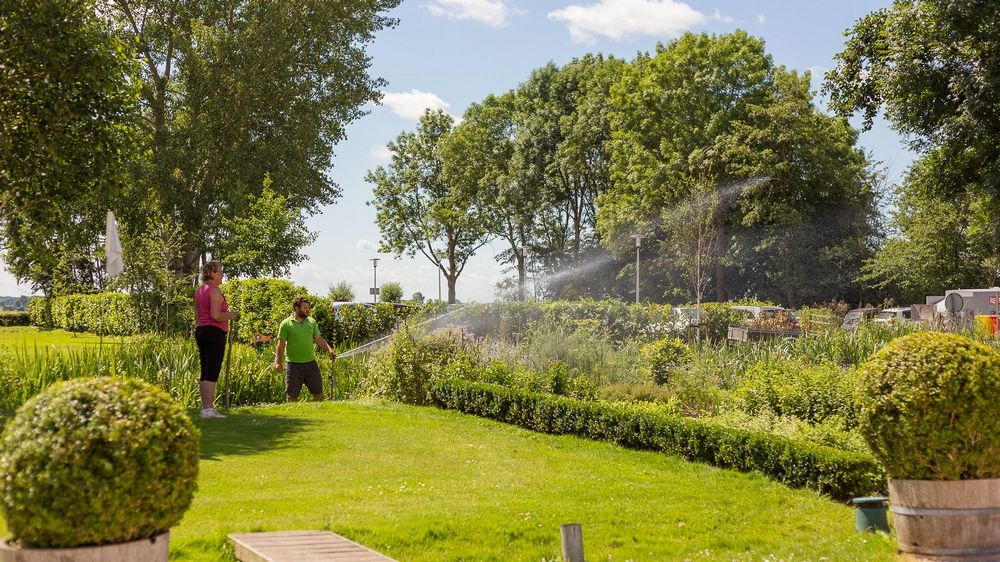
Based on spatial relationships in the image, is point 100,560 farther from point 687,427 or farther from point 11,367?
point 11,367

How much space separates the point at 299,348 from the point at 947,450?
358 inches

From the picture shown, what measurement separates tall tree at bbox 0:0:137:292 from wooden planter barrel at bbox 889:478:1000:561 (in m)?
12.0

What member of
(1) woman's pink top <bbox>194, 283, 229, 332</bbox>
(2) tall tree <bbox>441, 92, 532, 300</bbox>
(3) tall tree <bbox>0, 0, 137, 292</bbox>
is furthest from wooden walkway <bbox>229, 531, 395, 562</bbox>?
(2) tall tree <bbox>441, 92, 532, 300</bbox>

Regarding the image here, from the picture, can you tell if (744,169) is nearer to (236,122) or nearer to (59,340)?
(236,122)

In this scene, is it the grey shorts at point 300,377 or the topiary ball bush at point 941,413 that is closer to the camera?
the topiary ball bush at point 941,413

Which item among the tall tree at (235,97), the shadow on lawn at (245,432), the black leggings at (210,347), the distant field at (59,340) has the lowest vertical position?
the shadow on lawn at (245,432)

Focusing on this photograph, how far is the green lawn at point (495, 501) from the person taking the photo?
230 inches

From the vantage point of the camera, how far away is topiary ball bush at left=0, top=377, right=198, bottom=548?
3451 mm

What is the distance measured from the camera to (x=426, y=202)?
54.8 metres

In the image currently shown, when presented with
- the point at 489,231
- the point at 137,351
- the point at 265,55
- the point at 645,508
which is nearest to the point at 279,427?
the point at 137,351

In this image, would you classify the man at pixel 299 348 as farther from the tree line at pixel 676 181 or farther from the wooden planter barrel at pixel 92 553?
the tree line at pixel 676 181

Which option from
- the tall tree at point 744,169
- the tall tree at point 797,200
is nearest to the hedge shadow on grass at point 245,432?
the tall tree at point 744,169

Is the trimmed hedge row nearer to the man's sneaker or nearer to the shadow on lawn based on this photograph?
the shadow on lawn

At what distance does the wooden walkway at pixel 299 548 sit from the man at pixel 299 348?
23.0 ft
